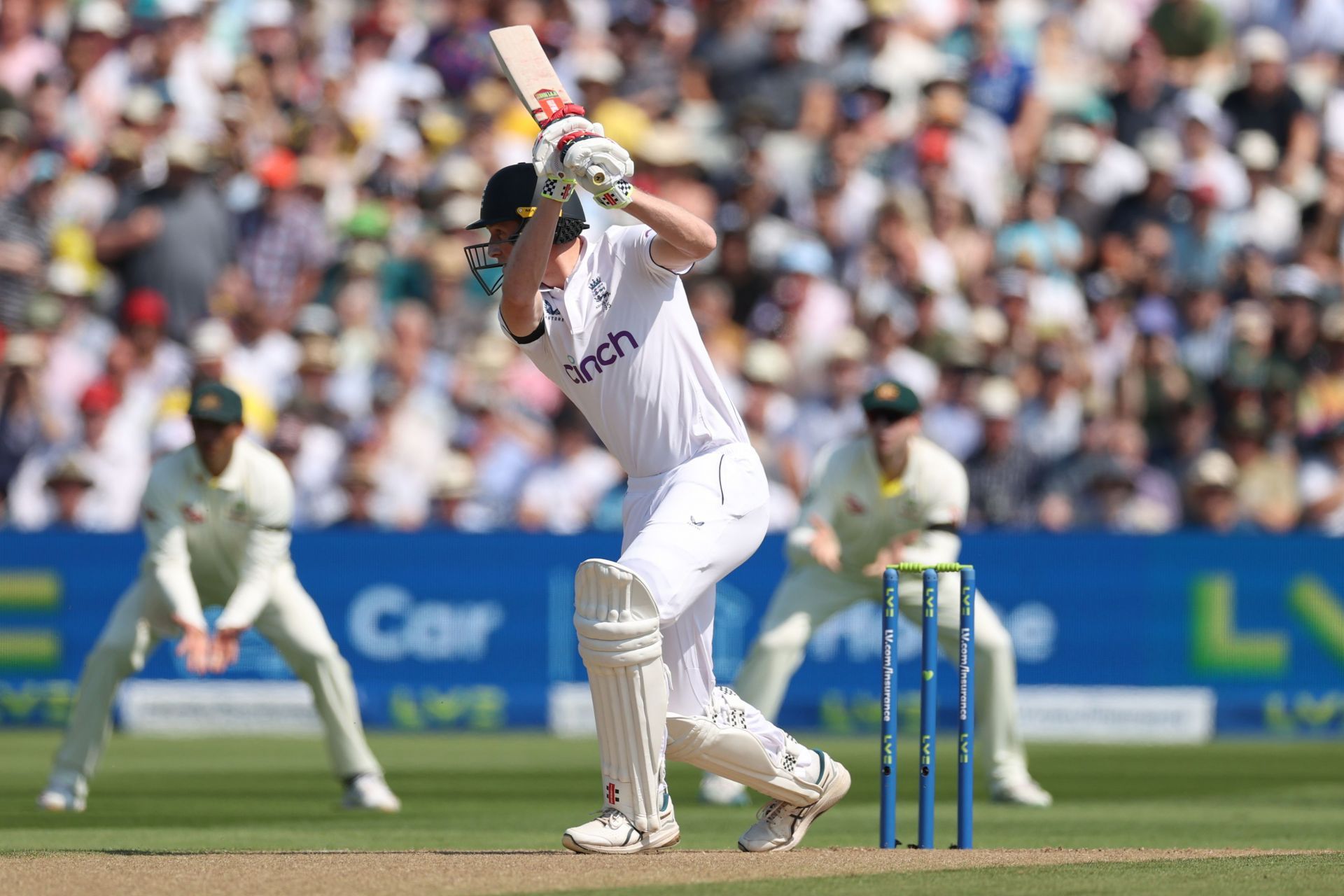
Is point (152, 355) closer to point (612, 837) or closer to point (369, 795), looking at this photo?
point (369, 795)

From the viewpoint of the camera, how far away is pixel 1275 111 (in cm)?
1703

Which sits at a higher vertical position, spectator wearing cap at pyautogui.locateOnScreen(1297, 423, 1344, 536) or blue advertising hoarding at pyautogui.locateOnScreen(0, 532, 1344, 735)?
spectator wearing cap at pyautogui.locateOnScreen(1297, 423, 1344, 536)

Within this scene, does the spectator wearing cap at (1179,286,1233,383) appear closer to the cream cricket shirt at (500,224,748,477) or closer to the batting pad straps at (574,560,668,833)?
the cream cricket shirt at (500,224,748,477)

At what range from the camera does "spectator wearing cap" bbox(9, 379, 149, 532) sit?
15.1 m

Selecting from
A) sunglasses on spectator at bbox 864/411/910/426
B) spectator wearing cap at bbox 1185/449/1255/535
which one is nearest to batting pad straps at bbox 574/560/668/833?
sunglasses on spectator at bbox 864/411/910/426

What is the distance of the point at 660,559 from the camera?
22.7 feet

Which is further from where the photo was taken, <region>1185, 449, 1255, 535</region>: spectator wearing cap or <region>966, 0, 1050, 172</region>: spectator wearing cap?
<region>966, 0, 1050, 172</region>: spectator wearing cap

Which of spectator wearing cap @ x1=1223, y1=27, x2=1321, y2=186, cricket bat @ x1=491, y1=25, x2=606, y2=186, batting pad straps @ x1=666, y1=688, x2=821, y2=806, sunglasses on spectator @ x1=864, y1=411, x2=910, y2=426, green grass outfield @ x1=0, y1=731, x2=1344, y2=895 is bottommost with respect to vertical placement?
green grass outfield @ x1=0, y1=731, x2=1344, y2=895

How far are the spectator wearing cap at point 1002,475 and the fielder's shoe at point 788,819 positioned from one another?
740cm

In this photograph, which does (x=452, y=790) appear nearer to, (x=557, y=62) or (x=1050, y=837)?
(x=1050, y=837)

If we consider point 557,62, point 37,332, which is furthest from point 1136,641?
point 37,332

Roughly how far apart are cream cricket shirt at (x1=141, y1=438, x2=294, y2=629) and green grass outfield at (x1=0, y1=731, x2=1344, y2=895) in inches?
43.8

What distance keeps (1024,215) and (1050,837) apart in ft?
26.7

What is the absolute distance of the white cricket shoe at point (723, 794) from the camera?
432 inches
